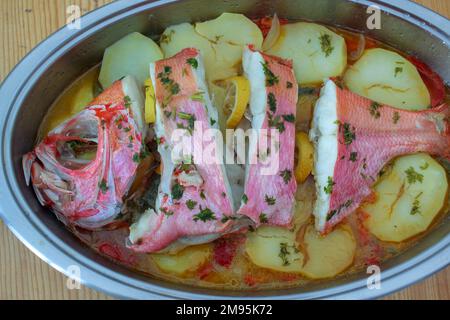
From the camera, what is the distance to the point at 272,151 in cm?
169

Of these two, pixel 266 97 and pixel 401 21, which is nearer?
pixel 266 97

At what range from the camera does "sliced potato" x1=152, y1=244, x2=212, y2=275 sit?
6.07 ft

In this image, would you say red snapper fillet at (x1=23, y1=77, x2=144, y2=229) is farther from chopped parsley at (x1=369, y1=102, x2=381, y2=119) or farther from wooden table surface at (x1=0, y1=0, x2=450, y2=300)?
chopped parsley at (x1=369, y1=102, x2=381, y2=119)

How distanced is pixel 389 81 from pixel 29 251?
4.56 feet

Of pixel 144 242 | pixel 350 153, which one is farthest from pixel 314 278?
pixel 144 242

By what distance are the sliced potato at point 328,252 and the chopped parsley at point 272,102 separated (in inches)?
18.2

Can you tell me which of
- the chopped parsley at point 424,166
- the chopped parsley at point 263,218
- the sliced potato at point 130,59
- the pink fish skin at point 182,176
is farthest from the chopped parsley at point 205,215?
the chopped parsley at point 424,166

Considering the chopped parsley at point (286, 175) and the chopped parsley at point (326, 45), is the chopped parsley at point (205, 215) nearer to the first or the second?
the chopped parsley at point (286, 175)

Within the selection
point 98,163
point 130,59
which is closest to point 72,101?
point 130,59
